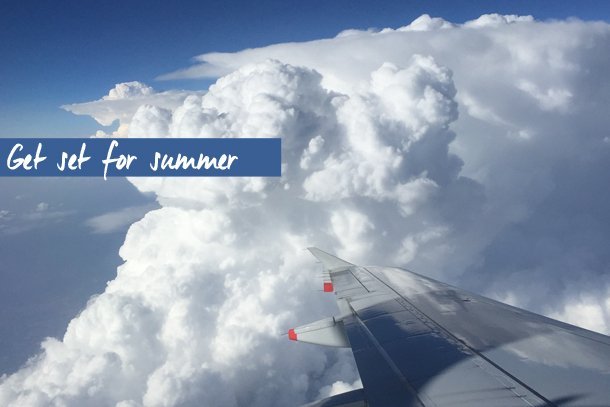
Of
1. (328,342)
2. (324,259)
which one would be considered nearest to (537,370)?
(328,342)

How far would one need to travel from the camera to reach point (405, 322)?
29.3 feet

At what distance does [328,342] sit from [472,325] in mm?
4059

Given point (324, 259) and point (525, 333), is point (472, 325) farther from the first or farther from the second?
point (324, 259)

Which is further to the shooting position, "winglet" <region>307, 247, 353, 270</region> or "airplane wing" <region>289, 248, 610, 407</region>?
"winglet" <region>307, 247, 353, 270</region>

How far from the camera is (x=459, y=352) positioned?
6.84 metres

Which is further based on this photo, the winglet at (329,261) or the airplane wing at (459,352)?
the winglet at (329,261)

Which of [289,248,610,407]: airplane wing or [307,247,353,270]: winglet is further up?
[307,247,353,270]: winglet

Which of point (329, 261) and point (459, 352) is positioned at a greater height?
point (329, 261)

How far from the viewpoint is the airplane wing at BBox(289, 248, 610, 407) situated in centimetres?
520

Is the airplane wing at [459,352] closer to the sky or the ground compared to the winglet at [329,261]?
closer to the ground

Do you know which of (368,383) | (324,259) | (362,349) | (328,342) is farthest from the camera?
(324,259)

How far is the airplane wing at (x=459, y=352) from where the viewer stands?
5.20 m

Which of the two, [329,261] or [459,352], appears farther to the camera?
[329,261]

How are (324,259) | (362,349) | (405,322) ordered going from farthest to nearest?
(324,259), (405,322), (362,349)
